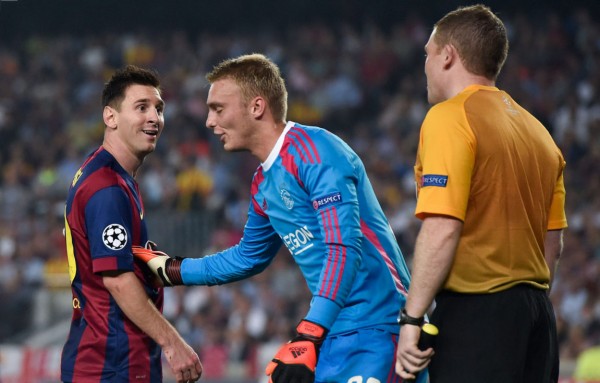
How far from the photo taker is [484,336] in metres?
3.51

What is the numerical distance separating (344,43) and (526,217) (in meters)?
14.3

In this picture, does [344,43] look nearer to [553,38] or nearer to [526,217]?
[553,38]

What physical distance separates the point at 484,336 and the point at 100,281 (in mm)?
1769

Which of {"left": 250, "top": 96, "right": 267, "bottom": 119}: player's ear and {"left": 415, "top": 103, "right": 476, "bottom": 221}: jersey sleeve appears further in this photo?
{"left": 250, "top": 96, "right": 267, "bottom": 119}: player's ear

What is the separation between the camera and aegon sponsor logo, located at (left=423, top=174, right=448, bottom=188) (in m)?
3.45

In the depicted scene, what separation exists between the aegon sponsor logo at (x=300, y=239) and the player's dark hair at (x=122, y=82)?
3.85ft

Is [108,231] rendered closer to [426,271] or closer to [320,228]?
[320,228]

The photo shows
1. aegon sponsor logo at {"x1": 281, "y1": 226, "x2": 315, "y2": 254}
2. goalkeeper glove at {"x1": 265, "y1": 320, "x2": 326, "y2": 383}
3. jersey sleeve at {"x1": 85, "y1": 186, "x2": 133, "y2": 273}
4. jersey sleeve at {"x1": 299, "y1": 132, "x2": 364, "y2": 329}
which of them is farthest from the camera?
jersey sleeve at {"x1": 85, "y1": 186, "x2": 133, "y2": 273}

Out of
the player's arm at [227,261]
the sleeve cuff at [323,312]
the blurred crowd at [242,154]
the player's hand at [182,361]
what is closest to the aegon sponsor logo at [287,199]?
the player's arm at [227,261]


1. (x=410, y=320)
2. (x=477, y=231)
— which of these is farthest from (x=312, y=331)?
(x=477, y=231)

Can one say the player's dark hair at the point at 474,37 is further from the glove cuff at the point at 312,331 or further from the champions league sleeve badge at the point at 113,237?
the champions league sleeve badge at the point at 113,237

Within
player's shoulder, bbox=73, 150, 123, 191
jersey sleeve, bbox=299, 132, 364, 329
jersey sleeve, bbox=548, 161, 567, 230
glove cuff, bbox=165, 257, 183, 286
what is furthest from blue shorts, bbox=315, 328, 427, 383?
player's shoulder, bbox=73, 150, 123, 191

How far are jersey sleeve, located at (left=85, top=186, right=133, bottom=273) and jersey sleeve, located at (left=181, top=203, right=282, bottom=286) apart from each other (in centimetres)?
43

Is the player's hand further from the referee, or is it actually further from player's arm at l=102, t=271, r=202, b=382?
the referee
